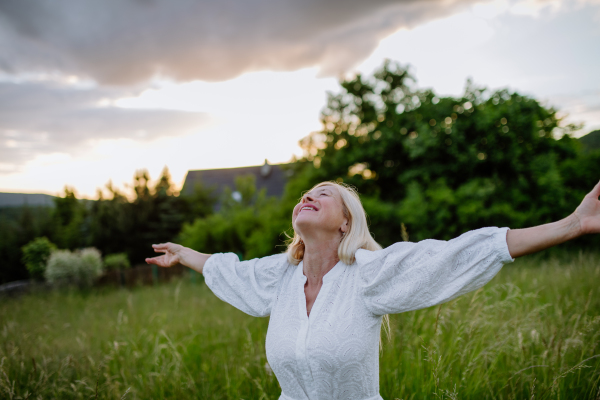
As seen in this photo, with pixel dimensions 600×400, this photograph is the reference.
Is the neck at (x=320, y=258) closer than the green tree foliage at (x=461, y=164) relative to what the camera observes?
Yes

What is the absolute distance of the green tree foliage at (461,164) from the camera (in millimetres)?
8867

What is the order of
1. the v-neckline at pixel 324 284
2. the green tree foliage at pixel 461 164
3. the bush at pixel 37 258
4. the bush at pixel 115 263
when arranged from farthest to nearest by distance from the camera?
the bush at pixel 115 263, the bush at pixel 37 258, the green tree foliage at pixel 461 164, the v-neckline at pixel 324 284

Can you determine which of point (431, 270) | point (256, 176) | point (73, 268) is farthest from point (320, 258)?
point (256, 176)

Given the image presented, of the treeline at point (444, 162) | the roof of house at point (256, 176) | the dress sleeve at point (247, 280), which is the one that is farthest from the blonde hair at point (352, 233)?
the roof of house at point (256, 176)

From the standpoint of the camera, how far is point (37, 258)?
1011 cm

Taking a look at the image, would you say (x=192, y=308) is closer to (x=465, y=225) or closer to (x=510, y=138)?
(x=465, y=225)

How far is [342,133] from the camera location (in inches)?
438

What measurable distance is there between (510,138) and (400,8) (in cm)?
527

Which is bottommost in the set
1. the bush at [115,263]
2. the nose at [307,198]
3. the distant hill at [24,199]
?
the bush at [115,263]

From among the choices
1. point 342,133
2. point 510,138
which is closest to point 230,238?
point 342,133

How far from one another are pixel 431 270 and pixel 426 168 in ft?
28.9

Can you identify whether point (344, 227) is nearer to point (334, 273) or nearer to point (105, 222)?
point (334, 273)

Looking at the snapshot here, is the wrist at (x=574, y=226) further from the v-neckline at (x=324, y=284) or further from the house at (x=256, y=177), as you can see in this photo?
the house at (x=256, y=177)

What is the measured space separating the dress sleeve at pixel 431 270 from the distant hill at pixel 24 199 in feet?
48.0
